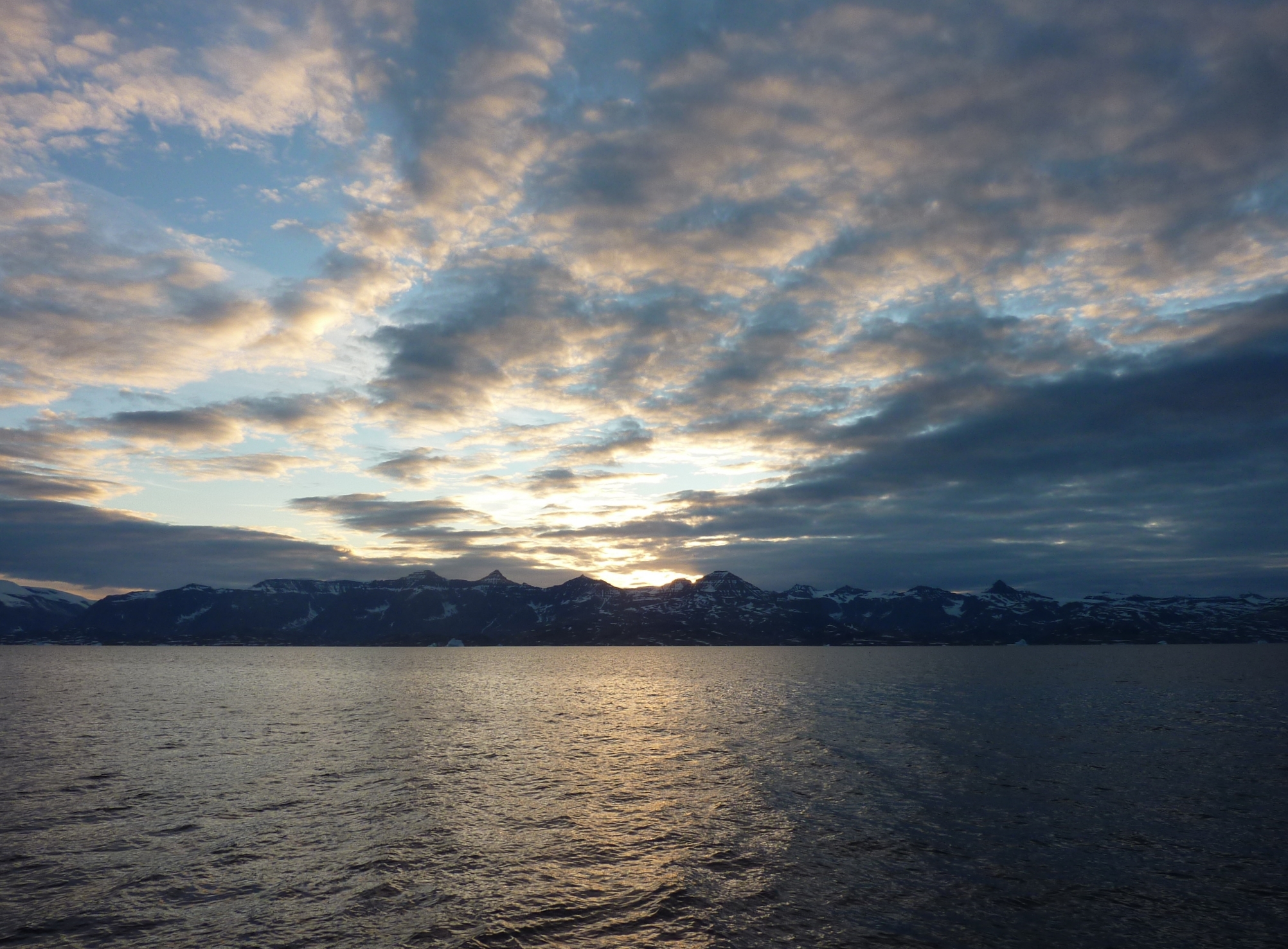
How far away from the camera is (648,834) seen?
38.7 metres

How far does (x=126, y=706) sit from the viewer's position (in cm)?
10619

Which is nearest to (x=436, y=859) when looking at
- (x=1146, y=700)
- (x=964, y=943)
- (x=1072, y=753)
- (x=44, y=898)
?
(x=44, y=898)

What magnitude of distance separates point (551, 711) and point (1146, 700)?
331ft

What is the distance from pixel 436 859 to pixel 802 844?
19.6 metres

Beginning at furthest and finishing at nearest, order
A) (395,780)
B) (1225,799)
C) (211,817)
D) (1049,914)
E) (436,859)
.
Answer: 1. (395,780)
2. (1225,799)
3. (211,817)
4. (436,859)
5. (1049,914)

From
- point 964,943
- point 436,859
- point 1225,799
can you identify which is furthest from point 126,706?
point 1225,799

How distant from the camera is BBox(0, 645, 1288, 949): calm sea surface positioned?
87.1 feet

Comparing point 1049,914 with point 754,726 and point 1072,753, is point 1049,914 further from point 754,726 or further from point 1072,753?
point 754,726

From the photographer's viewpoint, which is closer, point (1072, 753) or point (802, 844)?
point (802, 844)

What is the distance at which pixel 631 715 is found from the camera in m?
100

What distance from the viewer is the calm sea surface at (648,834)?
87.1 ft

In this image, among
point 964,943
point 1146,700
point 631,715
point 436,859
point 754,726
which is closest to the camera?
point 964,943

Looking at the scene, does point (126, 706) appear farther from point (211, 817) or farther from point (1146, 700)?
point (1146, 700)

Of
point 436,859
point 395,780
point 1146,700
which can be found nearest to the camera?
point 436,859
